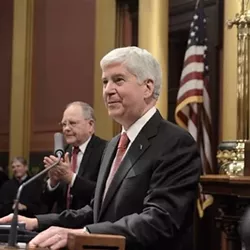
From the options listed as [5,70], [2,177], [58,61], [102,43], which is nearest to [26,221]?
[102,43]

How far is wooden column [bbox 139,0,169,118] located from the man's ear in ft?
9.79

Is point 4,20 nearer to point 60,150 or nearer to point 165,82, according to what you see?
point 165,82

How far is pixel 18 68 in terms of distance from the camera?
8039 mm

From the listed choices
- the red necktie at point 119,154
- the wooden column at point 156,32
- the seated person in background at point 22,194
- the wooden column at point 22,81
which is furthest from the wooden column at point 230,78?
the wooden column at point 22,81

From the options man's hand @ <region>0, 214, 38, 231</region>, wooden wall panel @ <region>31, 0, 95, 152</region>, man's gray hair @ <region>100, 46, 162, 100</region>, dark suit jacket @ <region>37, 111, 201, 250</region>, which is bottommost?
man's hand @ <region>0, 214, 38, 231</region>

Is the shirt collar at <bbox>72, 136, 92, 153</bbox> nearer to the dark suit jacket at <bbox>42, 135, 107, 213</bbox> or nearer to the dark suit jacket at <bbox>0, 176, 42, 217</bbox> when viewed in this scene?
the dark suit jacket at <bbox>42, 135, 107, 213</bbox>

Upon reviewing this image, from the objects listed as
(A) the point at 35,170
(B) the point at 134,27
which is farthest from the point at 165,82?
(A) the point at 35,170

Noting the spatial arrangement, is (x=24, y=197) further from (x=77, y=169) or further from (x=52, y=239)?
(x=52, y=239)

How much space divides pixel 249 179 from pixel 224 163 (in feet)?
3.44

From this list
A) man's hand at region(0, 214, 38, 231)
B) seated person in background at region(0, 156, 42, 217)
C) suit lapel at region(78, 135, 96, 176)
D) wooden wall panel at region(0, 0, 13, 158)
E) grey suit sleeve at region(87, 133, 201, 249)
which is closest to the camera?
grey suit sleeve at region(87, 133, 201, 249)

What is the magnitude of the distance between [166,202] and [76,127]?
1939mm

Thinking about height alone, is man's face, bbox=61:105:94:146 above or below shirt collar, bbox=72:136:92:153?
above

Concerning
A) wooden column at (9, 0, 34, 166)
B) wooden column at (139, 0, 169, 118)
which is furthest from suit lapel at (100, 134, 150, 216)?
wooden column at (9, 0, 34, 166)

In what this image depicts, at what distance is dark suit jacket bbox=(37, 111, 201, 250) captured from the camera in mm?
2297
